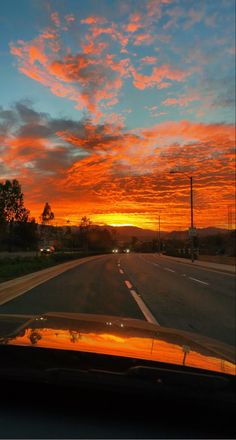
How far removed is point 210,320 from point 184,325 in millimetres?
1239

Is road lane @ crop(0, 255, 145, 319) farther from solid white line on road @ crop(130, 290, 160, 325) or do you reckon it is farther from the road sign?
the road sign

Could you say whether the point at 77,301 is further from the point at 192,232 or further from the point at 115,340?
the point at 192,232

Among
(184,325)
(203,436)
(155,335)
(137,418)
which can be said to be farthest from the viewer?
(184,325)

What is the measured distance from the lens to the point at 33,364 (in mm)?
3068

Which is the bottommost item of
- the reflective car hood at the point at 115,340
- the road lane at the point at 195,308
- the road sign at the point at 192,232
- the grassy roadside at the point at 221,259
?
the road lane at the point at 195,308

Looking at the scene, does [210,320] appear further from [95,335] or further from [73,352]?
[73,352]

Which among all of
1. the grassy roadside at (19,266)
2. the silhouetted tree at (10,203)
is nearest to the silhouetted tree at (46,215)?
the silhouetted tree at (10,203)

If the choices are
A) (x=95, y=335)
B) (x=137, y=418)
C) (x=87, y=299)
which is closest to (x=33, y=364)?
(x=137, y=418)

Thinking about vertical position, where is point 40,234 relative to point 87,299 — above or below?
above

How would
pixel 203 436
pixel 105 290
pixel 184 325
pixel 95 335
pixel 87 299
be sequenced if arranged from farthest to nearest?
pixel 105 290
pixel 87 299
pixel 184 325
pixel 95 335
pixel 203 436

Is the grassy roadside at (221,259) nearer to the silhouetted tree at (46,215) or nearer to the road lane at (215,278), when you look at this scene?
the road lane at (215,278)

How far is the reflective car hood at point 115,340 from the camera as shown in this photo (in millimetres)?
3273

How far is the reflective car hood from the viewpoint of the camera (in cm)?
327

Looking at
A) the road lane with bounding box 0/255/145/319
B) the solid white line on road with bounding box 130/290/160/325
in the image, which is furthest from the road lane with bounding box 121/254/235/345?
the road lane with bounding box 0/255/145/319
